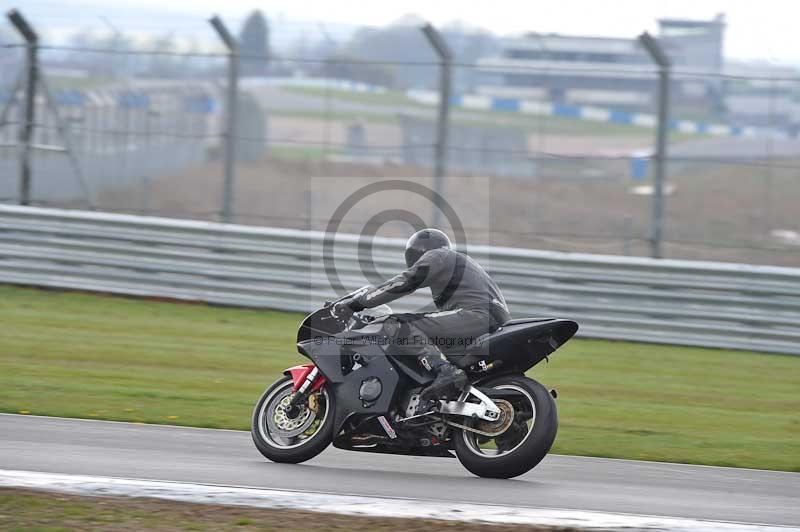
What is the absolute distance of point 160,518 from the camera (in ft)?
19.7

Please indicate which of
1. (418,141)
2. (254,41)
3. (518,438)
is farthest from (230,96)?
(518,438)

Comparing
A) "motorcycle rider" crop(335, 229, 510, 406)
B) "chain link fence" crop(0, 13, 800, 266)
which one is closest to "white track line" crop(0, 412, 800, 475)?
"motorcycle rider" crop(335, 229, 510, 406)

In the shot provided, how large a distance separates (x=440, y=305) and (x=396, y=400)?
25.9 inches

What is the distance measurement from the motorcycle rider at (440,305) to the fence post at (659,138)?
7.20 metres

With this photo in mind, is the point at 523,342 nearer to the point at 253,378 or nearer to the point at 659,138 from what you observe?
the point at 253,378

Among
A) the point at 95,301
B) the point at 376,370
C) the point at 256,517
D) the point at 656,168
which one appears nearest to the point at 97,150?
the point at 95,301

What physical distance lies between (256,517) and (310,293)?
8.59 meters

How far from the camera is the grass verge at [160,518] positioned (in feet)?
19.2

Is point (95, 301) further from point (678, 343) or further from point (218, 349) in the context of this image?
point (678, 343)

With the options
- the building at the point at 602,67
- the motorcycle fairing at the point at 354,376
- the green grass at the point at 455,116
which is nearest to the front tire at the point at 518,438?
the motorcycle fairing at the point at 354,376

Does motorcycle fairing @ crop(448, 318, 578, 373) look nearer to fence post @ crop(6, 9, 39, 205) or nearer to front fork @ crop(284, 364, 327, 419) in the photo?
front fork @ crop(284, 364, 327, 419)

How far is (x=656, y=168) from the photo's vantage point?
14.7m

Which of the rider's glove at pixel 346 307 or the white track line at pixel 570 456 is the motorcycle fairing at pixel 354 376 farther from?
the white track line at pixel 570 456

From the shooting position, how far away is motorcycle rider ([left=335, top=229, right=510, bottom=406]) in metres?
7.57
